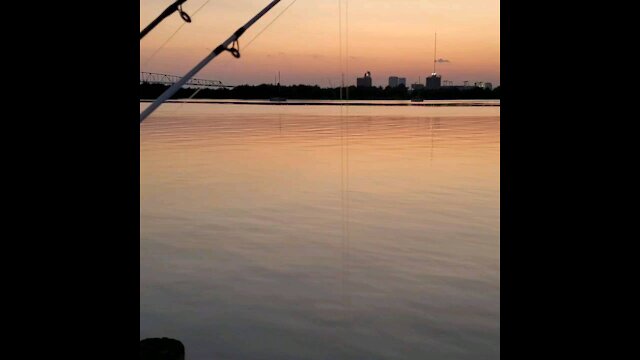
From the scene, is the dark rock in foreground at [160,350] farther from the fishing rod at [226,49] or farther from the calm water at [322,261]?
the calm water at [322,261]

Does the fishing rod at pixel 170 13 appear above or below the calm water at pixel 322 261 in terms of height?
above

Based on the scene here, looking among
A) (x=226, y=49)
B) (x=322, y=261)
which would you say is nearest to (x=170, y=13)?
(x=226, y=49)

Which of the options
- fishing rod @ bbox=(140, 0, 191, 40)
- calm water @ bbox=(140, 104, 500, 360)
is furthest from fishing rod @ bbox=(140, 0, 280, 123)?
calm water @ bbox=(140, 104, 500, 360)

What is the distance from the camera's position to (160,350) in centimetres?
410

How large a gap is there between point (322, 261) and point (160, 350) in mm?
8954

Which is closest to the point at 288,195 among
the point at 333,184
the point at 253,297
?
the point at 333,184

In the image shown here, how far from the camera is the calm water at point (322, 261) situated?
844 centimetres

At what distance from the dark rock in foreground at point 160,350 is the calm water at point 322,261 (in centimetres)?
369

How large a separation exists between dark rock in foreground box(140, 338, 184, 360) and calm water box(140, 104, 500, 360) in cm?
369

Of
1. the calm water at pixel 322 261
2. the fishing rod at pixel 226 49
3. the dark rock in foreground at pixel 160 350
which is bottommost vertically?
the calm water at pixel 322 261

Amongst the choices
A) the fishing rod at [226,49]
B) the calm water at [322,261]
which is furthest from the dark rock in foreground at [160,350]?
the calm water at [322,261]

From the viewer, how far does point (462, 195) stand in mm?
21297

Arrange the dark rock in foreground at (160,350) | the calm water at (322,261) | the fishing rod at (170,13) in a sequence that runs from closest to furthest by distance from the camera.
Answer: the dark rock in foreground at (160,350) < the fishing rod at (170,13) < the calm water at (322,261)
